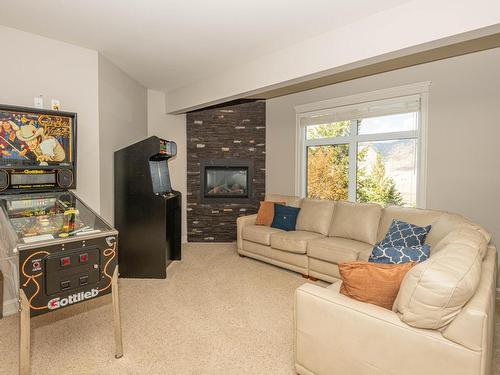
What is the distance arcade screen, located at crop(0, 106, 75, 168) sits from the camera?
2.33 meters

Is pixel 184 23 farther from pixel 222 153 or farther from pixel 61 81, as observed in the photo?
pixel 222 153

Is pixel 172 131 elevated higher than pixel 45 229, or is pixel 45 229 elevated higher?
pixel 172 131

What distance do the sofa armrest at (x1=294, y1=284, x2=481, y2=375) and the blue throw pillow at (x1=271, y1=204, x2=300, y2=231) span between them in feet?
7.96

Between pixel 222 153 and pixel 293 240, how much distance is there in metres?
2.18

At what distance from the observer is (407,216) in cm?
320

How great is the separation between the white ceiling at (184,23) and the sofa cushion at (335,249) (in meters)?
2.18

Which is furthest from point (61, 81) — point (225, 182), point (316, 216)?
point (316, 216)

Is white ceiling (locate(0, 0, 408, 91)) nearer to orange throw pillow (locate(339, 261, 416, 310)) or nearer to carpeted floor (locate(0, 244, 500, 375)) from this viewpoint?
orange throw pillow (locate(339, 261, 416, 310))

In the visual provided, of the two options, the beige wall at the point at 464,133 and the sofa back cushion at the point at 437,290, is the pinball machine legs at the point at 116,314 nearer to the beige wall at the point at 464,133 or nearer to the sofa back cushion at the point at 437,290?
the sofa back cushion at the point at 437,290

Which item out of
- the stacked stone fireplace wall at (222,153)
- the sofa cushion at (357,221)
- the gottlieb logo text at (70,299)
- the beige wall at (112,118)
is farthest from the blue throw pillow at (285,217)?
the gottlieb logo text at (70,299)

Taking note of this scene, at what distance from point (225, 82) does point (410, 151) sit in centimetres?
249

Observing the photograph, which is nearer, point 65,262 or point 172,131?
point 65,262

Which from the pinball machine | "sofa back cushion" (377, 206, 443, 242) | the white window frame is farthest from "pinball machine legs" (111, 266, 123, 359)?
the white window frame

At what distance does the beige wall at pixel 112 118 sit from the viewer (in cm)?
340
